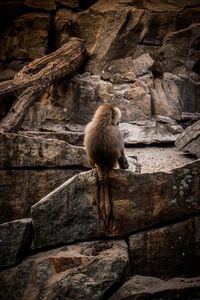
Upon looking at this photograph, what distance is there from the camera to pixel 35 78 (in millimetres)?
10867

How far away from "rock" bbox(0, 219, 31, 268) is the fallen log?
140 inches

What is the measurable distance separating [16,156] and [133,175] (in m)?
3.11

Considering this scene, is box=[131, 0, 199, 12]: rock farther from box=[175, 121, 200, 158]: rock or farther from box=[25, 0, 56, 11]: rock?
box=[175, 121, 200, 158]: rock

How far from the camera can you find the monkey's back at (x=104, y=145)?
6488 mm

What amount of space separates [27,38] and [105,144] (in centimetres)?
789

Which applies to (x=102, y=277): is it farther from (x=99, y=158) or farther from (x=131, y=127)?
(x=131, y=127)

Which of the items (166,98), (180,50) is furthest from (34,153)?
(180,50)

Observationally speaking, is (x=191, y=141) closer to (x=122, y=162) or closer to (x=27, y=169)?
(x=122, y=162)

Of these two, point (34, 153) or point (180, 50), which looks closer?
point (34, 153)

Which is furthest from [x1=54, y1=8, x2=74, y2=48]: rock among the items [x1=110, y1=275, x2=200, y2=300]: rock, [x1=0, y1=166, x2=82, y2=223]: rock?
[x1=110, y1=275, x2=200, y2=300]: rock

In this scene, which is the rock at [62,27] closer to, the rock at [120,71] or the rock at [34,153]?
the rock at [120,71]

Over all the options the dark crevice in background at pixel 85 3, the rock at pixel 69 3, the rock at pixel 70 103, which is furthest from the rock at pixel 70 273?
the dark crevice in background at pixel 85 3

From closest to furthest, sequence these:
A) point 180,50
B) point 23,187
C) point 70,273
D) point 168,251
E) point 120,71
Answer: point 70,273 → point 168,251 → point 23,187 → point 120,71 → point 180,50

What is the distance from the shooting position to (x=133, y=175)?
6.65 meters
